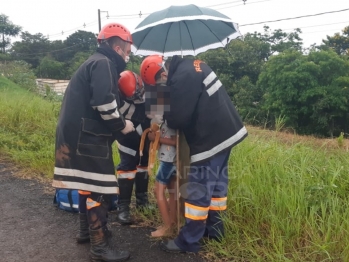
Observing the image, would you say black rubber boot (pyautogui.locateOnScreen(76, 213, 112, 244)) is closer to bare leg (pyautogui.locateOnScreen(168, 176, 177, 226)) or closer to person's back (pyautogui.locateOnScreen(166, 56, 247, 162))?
bare leg (pyautogui.locateOnScreen(168, 176, 177, 226))

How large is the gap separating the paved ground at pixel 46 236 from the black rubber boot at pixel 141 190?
1.09ft

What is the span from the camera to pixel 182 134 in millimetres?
3402

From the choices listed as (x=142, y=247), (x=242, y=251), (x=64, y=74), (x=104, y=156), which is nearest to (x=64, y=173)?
(x=104, y=156)

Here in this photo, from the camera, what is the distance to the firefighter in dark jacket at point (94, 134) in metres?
3.11

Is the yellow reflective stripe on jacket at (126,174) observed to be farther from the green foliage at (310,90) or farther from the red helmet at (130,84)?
the green foliage at (310,90)

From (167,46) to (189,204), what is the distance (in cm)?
154

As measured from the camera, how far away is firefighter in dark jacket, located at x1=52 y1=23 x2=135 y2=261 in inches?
123

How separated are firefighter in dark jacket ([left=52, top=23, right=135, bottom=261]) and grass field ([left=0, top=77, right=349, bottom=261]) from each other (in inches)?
38.1

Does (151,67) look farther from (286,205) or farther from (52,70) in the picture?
(52,70)

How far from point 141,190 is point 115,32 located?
1811 mm

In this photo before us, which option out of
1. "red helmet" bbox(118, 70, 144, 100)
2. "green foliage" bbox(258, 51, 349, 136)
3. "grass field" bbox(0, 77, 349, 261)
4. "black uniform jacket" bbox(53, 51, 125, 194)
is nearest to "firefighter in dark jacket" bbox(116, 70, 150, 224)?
"red helmet" bbox(118, 70, 144, 100)

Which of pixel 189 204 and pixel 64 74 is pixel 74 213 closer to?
pixel 189 204

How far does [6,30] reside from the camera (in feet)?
192

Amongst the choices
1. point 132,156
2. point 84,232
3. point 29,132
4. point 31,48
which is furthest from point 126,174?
point 31,48
